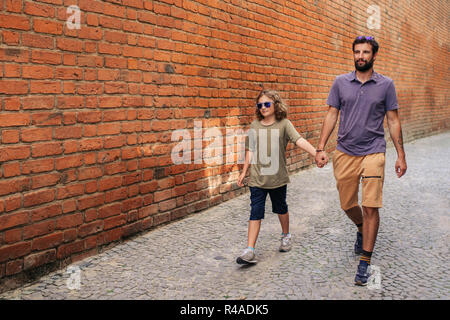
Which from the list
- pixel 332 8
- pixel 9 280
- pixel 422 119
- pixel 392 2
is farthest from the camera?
pixel 422 119

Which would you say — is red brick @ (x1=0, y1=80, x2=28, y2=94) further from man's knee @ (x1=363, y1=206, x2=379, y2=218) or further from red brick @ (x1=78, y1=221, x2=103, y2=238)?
man's knee @ (x1=363, y1=206, x2=379, y2=218)

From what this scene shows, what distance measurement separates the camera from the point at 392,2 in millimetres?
11617

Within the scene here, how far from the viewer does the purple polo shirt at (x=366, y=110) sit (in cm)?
326

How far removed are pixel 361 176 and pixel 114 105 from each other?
2.20m

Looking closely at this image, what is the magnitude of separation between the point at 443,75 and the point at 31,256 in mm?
17711

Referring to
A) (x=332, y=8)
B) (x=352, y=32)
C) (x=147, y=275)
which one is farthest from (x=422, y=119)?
(x=147, y=275)

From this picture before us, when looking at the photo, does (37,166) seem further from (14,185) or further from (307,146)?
(307,146)

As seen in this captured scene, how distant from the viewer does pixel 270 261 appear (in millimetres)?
3568

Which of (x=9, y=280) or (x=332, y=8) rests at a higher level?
(x=332, y=8)

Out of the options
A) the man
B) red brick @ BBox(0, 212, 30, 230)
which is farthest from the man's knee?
red brick @ BBox(0, 212, 30, 230)

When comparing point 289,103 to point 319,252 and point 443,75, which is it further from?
point 443,75

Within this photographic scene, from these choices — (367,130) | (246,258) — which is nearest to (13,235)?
(246,258)

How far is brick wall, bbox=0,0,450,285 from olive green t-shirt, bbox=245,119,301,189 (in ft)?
3.87
